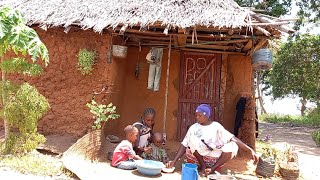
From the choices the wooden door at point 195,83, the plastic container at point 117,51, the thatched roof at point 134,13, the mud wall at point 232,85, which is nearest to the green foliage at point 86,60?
the plastic container at point 117,51

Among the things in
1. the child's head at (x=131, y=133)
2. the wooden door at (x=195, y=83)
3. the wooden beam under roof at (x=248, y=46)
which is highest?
the wooden beam under roof at (x=248, y=46)

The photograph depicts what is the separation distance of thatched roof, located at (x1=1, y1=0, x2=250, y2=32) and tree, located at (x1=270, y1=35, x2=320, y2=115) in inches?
376

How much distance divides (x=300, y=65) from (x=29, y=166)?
546 inches

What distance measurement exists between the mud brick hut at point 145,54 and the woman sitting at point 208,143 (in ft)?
4.86

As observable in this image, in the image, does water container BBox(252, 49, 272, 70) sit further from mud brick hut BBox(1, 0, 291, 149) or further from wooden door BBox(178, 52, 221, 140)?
wooden door BBox(178, 52, 221, 140)

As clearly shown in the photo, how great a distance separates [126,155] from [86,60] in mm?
2141

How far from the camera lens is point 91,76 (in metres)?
6.64

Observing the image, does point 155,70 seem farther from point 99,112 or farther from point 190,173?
point 190,173

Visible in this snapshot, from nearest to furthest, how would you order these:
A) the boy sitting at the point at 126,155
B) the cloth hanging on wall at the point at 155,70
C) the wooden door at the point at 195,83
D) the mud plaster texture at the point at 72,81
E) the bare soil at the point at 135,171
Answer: the bare soil at the point at 135,171 < the boy sitting at the point at 126,155 < the mud plaster texture at the point at 72,81 < the cloth hanging on wall at the point at 155,70 < the wooden door at the point at 195,83

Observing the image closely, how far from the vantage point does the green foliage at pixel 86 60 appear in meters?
6.47

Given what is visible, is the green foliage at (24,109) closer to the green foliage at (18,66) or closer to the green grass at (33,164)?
the green foliage at (18,66)

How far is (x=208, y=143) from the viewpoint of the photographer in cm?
537

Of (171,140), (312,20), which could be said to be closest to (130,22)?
(171,140)

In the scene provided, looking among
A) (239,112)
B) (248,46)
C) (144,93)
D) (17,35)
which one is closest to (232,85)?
(239,112)
